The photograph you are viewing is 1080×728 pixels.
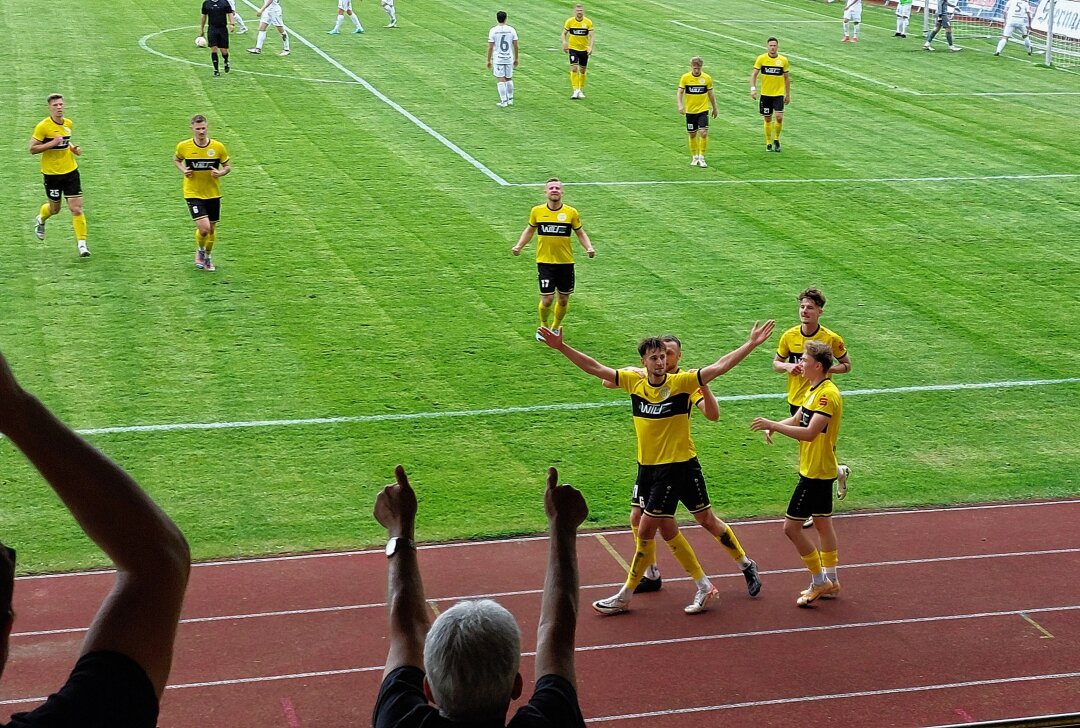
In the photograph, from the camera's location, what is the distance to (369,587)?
11.3 metres

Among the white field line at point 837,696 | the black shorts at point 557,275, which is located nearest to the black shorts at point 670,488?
the white field line at point 837,696

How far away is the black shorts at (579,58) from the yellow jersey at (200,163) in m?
14.1

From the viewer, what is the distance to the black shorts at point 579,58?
3166 cm

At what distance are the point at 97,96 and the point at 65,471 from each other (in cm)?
3046

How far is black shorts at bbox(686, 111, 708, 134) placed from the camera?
26422mm

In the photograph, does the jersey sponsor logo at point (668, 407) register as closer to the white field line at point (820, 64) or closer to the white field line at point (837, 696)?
the white field line at point (837, 696)

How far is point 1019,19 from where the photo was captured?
4172 cm

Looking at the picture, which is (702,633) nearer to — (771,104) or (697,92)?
(697,92)

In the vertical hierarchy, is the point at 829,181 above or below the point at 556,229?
below

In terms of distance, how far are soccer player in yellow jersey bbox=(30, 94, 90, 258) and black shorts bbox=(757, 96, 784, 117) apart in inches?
563

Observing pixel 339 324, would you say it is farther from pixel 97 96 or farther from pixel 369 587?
pixel 97 96

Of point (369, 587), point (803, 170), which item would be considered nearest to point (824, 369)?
point (369, 587)

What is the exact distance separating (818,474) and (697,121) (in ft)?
55.1

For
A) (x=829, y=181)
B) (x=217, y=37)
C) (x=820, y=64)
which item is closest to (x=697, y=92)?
(x=829, y=181)
